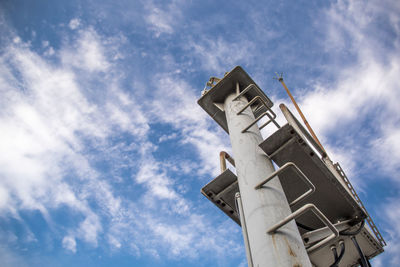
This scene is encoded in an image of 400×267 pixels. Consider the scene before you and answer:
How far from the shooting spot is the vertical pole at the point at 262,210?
9.05 ft

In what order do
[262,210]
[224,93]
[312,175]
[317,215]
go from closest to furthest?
1. [317,215]
2. [262,210]
3. [312,175]
4. [224,93]

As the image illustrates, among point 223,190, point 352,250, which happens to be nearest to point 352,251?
point 352,250

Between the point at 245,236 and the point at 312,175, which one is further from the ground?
the point at 312,175

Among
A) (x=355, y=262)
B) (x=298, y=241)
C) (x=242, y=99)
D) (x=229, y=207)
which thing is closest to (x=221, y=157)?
(x=229, y=207)

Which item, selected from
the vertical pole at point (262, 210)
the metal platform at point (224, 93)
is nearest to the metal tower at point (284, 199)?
the vertical pole at point (262, 210)

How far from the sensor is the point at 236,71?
21.9 feet

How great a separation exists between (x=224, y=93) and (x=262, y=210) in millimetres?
4106

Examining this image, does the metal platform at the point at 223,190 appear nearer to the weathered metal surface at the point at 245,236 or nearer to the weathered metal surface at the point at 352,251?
the weathered metal surface at the point at 245,236

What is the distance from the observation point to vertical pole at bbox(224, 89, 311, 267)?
2758 mm

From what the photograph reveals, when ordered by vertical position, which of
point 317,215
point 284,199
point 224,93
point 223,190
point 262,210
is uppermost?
point 224,93

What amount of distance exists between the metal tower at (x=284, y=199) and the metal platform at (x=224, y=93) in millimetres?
665

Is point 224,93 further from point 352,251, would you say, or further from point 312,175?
point 352,251

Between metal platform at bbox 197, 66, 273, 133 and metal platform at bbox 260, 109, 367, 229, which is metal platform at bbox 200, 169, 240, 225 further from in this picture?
metal platform at bbox 197, 66, 273, 133

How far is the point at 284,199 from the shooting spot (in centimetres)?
344
